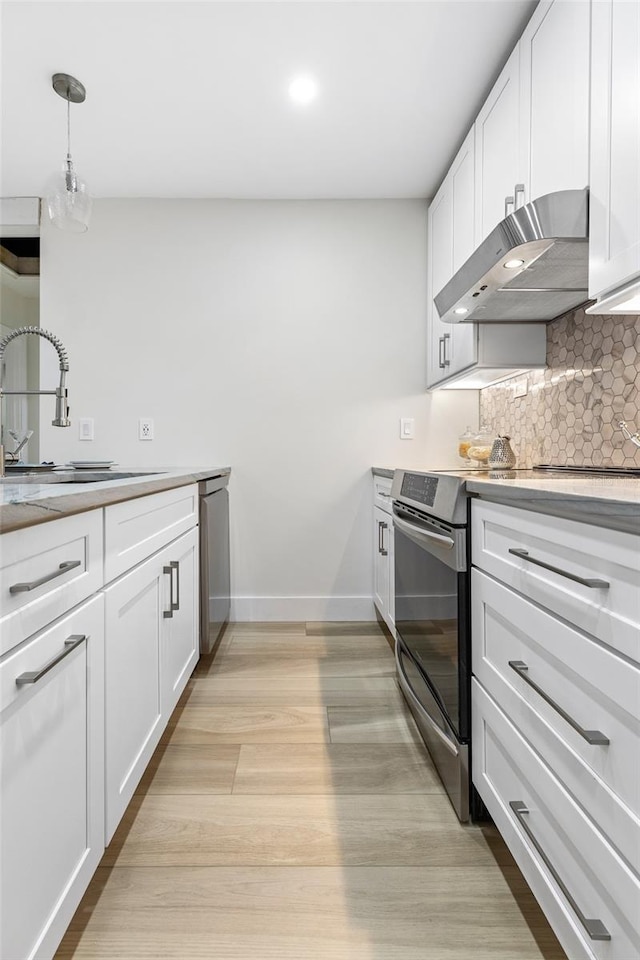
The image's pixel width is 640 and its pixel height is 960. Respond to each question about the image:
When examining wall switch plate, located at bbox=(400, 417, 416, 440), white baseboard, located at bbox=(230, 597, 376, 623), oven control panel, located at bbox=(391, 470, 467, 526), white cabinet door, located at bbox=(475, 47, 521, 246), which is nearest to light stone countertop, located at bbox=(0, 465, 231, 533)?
oven control panel, located at bbox=(391, 470, 467, 526)

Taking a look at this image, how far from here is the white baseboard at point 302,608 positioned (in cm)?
319

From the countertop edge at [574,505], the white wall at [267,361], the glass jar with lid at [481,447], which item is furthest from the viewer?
the white wall at [267,361]

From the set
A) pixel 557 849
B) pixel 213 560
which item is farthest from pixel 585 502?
pixel 213 560

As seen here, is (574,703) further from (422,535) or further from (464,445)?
(464,445)

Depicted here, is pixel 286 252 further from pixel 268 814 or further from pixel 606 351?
pixel 268 814

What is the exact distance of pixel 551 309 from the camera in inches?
86.7

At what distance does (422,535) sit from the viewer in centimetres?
169

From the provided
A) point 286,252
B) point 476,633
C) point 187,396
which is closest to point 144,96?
point 286,252

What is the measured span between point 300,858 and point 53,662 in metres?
0.81

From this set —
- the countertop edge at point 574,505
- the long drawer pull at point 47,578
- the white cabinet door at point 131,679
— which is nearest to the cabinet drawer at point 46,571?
the long drawer pull at point 47,578

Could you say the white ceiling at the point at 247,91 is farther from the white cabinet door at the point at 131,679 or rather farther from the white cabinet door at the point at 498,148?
the white cabinet door at the point at 131,679

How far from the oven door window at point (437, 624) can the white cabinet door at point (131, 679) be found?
2.55ft

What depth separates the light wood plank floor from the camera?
3.51ft

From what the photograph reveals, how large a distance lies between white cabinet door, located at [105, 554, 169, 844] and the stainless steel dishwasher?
711mm
